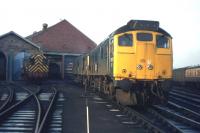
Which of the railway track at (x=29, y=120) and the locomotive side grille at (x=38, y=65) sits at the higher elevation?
the locomotive side grille at (x=38, y=65)

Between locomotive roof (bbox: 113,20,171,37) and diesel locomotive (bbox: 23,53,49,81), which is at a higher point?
locomotive roof (bbox: 113,20,171,37)

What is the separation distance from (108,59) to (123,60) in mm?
1648

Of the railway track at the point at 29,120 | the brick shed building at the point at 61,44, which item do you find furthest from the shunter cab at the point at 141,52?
the brick shed building at the point at 61,44

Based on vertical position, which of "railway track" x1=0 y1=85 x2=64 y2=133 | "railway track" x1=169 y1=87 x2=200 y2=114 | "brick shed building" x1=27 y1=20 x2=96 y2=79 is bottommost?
"railway track" x1=0 y1=85 x2=64 y2=133

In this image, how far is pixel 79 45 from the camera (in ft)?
198

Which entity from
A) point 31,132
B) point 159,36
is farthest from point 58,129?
point 159,36

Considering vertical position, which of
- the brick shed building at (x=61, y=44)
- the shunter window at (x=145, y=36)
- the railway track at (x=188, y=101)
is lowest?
the railway track at (x=188, y=101)

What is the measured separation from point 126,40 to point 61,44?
147 feet

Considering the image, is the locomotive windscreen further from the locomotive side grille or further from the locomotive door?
the locomotive side grille

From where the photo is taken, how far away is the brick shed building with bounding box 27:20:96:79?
52.4 m

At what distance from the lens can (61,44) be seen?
59.2 metres

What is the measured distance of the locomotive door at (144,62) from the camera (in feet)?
48.3

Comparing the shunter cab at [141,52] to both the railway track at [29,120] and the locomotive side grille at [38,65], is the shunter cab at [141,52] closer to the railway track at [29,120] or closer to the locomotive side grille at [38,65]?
the railway track at [29,120]

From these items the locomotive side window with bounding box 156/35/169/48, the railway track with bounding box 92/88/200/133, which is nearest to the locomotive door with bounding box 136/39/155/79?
the locomotive side window with bounding box 156/35/169/48
